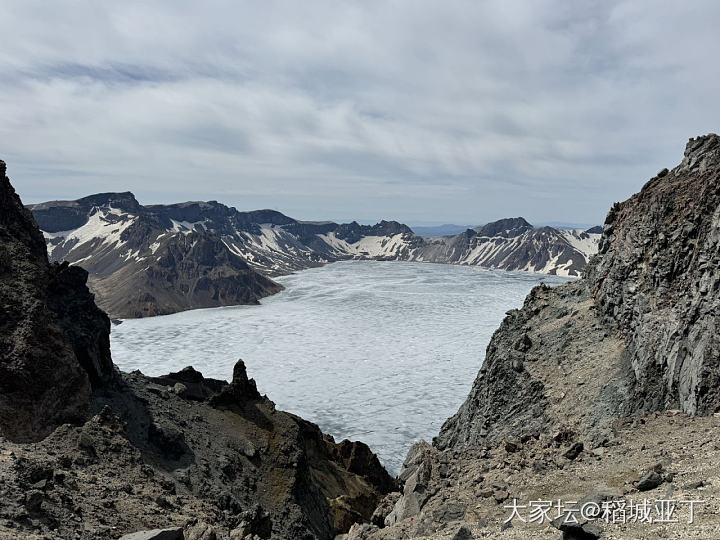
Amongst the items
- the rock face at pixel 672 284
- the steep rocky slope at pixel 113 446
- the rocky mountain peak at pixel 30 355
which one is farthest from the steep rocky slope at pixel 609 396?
the rocky mountain peak at pixel 30 355

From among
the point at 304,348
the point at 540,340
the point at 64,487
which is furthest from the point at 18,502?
the point at 304,348

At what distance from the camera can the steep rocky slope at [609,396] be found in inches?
570

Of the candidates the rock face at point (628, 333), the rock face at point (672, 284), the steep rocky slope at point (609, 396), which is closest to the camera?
the steep rocky slope at point (609, 396)

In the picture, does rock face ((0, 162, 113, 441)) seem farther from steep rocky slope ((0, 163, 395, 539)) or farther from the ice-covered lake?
the ice-covered lake

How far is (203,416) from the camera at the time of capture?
44.5 metres

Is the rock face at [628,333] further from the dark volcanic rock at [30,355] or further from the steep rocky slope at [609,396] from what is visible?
the dark volcanic rock at [30,355]

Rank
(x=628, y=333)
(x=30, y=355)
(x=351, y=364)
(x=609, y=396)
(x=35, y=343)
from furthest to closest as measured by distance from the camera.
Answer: (x=351, y=364) → (x=35, y=343) → (x=30, y=355) → (x=628, y=333) → (x=609, y=396)

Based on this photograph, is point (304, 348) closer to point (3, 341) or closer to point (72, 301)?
point (72, 301)

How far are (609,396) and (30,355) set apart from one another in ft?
126

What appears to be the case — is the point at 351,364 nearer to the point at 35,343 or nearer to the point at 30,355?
the point at 35,343

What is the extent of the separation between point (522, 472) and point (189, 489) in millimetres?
23955

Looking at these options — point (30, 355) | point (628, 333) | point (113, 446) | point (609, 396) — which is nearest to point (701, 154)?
point (628, 333)

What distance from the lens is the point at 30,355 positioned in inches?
1372

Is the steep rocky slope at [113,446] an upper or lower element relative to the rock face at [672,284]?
lower
